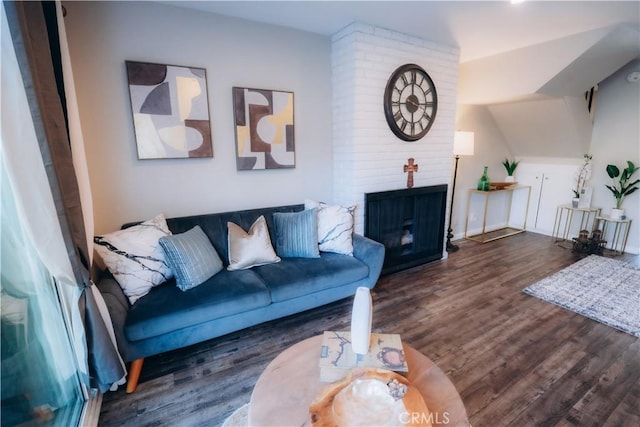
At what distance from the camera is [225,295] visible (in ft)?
6.22

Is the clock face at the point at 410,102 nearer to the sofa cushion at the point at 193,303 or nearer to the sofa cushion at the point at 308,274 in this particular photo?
the sofa cushion at the point at 308,274

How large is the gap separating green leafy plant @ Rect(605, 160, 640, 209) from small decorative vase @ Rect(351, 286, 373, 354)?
4.33 m

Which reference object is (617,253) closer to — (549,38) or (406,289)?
(549,38)

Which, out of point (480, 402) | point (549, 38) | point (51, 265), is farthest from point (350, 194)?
point (549, 38)

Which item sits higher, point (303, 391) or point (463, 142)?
point (463, 142)

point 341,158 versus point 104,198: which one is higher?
point 341,158

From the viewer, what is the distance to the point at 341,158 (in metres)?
2.96

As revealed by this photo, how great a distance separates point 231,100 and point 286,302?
170 centimetres

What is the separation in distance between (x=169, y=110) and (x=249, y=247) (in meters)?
1.19

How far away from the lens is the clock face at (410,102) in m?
2.87

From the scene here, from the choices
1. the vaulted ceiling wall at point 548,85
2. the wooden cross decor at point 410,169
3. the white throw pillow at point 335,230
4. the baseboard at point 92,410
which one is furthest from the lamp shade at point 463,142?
the baseboard at point 92,410

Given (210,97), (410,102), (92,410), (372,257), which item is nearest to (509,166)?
(410,102)

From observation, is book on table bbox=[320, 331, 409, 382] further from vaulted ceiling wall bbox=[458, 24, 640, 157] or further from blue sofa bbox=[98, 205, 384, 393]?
vaulted ceiling wall bbox=[458, 24, 640, 157]

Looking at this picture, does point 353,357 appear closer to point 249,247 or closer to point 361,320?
point 361,320
